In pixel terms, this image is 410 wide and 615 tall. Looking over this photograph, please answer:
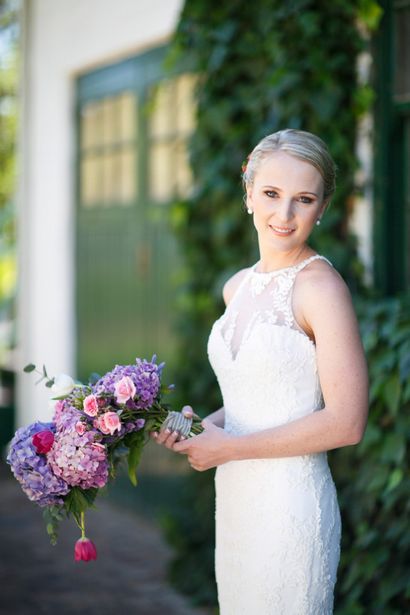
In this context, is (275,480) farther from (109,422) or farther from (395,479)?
(395,479)

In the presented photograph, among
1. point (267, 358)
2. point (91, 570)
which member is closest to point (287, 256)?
point (267, 358)

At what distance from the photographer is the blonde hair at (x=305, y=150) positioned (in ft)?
7.80

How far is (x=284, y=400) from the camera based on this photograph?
8.16 ft

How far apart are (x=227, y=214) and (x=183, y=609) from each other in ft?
6.74

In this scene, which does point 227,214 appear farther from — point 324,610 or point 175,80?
point 324,610

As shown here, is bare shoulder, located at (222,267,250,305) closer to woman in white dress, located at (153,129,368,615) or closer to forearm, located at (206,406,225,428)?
woman in white dress, located at (153,129,368,615)

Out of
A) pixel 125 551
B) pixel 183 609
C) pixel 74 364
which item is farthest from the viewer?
pixel 74 364

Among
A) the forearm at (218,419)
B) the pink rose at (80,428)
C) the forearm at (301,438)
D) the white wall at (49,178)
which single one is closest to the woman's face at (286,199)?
the forearm at (301,438)

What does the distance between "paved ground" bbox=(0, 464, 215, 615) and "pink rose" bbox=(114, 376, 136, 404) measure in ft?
9.11

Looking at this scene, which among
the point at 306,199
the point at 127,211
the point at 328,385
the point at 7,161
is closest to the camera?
the point at 328,385

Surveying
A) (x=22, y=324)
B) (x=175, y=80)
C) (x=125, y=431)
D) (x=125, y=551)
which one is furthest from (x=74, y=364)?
(x=125, y=431)

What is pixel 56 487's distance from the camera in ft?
7.95

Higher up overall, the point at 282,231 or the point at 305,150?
the point at 305,150

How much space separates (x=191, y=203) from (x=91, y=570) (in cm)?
220
